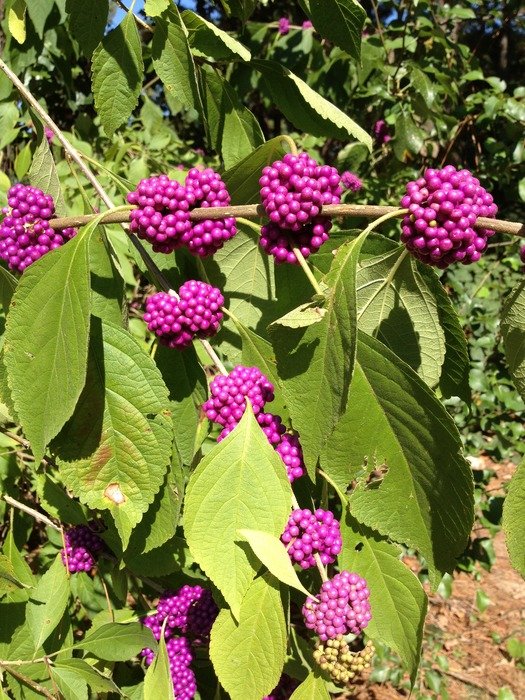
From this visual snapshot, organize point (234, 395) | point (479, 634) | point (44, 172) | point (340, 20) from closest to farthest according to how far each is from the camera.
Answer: point (234, 395)
point (340, 20)
point (44, 172)
point (479, 634)

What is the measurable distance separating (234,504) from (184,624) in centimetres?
77

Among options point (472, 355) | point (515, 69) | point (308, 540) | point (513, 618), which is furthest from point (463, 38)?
point (308, 540)

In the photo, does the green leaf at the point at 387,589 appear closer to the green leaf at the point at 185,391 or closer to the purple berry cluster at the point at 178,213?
the green leaf at the point at 185,391

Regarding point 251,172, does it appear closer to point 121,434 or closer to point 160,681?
point 121,434

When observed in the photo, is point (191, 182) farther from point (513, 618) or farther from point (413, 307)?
point (513, 618)

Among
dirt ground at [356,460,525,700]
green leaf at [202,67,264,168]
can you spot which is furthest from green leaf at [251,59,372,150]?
dirt ground at [356,460,525,700]

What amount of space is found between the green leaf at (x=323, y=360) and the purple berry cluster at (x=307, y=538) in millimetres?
143

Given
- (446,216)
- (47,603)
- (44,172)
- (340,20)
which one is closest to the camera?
(446,216)

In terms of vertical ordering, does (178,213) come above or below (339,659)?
above

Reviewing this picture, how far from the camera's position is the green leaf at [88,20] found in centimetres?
137

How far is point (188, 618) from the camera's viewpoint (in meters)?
1.66

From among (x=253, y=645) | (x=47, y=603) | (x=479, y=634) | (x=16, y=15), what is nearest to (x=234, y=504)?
(x=253, y=645)

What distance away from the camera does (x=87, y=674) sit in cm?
144

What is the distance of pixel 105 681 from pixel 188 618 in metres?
0.29
